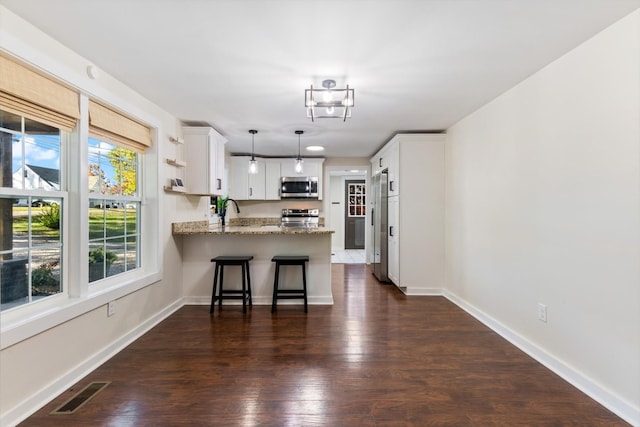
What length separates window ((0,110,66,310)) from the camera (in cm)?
179

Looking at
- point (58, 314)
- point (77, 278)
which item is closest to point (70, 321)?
point (58, 314)

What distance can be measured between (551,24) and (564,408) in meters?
2.28

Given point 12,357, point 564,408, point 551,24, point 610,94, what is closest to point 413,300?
point 564,408

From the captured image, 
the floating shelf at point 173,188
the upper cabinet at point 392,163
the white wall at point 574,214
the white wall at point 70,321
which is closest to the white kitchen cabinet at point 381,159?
the upper cabinet at point 392,163

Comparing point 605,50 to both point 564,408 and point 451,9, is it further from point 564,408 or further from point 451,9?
point 564,408

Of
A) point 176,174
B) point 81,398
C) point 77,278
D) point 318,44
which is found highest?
point 318,44

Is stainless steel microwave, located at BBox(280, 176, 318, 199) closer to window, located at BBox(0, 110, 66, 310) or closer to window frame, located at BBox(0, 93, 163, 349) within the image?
window frame, located at BBox(0, 93, 163, 349)

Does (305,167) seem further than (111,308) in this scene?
Yes

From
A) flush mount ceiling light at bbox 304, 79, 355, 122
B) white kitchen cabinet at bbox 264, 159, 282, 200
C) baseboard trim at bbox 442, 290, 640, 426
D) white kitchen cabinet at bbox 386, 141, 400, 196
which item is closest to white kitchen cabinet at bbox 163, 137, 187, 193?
flush mount ceiling light at bbox 304, 79, 355, 122

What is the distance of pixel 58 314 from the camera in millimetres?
1957

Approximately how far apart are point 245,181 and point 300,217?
129 cm

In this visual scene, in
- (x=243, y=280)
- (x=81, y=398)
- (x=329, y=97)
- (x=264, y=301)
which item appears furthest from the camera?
(x=264, y=301)

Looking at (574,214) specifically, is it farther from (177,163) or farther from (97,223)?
(177,163)

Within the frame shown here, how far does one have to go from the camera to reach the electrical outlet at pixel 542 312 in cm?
234
